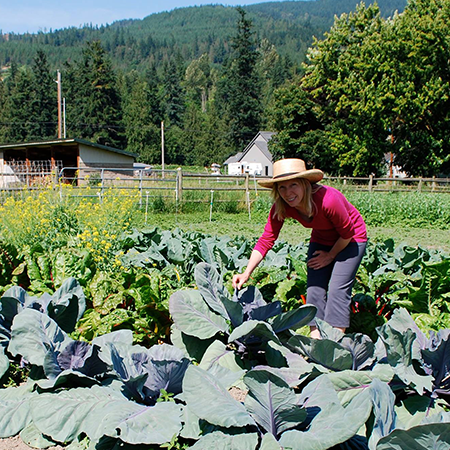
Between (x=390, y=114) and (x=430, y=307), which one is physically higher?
(x=390, y=114)

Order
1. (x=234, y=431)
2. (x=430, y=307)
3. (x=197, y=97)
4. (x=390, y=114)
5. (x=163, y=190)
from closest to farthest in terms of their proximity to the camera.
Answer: (x=234, y=431)
(x=430, y=307)
(x=163, y=190)
(x=390, y=114)
(x=197, y=97)

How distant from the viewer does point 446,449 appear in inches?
56.6

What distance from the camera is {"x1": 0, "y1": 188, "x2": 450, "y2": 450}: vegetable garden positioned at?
172cm

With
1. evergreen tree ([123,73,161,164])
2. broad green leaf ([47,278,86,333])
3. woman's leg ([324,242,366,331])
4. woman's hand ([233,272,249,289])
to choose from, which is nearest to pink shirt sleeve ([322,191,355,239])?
woman's leg ([324,242,366,331])

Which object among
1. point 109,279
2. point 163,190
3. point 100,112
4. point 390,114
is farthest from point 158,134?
point 109,279

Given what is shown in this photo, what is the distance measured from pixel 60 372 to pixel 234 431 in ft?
3.32

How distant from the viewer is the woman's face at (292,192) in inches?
107

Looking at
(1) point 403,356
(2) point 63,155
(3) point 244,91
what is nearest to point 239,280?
(1) point 403,356

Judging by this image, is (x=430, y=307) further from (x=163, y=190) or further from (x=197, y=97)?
(x=197, y=97)

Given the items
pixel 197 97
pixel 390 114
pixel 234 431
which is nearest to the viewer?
pixel 234 431

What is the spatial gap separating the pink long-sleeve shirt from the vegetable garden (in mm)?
428

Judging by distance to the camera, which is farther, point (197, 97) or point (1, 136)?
point (197, 97)

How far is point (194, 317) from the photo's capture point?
2.49 metres

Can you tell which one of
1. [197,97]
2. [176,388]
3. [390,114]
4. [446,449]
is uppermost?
[197,97]
